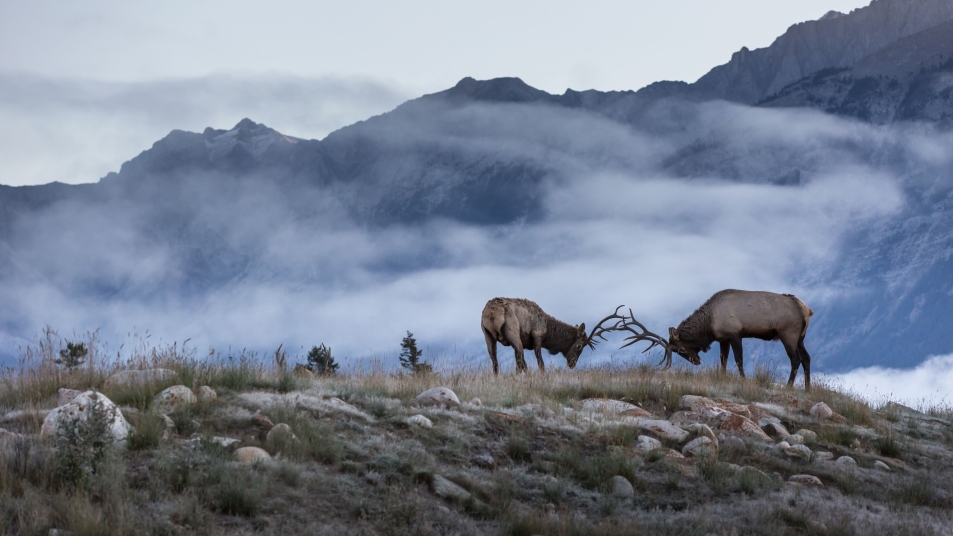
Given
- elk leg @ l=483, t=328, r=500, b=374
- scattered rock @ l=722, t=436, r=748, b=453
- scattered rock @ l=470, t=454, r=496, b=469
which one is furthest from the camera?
elk leg @ l=483, t=328, r=500, b=374

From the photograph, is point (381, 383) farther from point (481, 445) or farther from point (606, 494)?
point (606, 494)

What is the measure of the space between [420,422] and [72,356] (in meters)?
5.86

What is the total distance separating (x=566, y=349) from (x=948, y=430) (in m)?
9.53

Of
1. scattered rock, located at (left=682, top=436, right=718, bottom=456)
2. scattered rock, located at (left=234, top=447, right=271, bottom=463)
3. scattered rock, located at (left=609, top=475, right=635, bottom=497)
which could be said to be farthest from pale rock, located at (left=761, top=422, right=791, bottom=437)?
scattered rock, located at (left=234, top=447, right=271, bottom=463)

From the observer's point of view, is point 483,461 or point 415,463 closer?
point 415,463

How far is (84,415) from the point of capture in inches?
349

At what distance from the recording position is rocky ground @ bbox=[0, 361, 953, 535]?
312 inches

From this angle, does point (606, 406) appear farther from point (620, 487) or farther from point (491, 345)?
point (491, 345)

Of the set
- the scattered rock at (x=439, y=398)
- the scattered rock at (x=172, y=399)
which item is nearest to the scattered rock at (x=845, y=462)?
the scattered rock at (x=439, y=398)

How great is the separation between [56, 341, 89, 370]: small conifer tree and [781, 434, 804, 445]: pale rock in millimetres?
9939

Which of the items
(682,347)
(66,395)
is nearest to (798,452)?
(66,395)

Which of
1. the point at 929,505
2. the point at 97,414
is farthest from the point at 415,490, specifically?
the point at 929,505

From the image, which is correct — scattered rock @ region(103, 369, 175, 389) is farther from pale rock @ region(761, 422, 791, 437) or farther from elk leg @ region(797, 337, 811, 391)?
elk leg @ region(797, 337, 811, 391)

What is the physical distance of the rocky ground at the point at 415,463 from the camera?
7918mm
